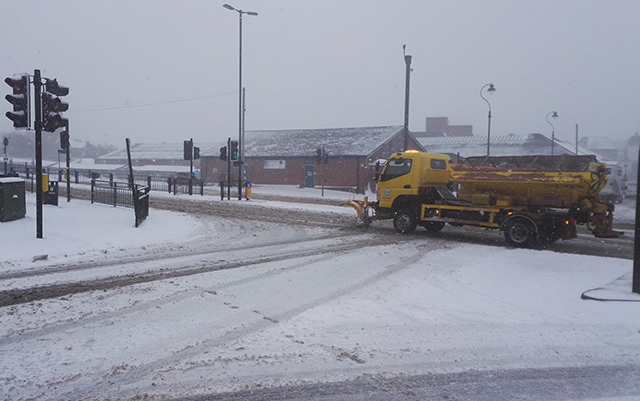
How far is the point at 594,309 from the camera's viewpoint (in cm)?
701

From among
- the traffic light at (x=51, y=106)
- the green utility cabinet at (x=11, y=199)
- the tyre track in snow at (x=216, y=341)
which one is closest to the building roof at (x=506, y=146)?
the green utility cabinet at (x=11, y=199)

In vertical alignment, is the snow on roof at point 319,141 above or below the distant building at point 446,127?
below

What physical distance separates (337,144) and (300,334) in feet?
130

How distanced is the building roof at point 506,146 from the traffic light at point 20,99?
43.3 metres

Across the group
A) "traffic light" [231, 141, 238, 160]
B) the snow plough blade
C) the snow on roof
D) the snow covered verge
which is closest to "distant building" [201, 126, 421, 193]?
the snow on roof

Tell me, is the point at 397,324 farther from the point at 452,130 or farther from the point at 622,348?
the point at 452,130

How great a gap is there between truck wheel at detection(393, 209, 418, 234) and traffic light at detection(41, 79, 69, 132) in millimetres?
9877

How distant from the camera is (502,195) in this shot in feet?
46.3

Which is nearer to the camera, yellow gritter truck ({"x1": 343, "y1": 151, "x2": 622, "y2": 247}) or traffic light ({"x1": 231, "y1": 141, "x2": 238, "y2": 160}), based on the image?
yellow gritter truck ({"x1": 343, "y1": 151, "x2": 622, "y2": 247})

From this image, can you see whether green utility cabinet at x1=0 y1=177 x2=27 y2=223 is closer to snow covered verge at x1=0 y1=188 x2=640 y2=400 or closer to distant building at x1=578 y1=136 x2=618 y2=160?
snow covered verge at x1=0 y1=188 x2=640 y2=400

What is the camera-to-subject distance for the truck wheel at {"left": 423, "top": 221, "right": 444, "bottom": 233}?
642 inches

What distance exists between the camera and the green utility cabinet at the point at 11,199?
13172mm

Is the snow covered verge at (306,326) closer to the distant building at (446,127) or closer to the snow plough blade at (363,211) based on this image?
the snow plough blade at (363,211)

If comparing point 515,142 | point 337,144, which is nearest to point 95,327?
point 337,144
